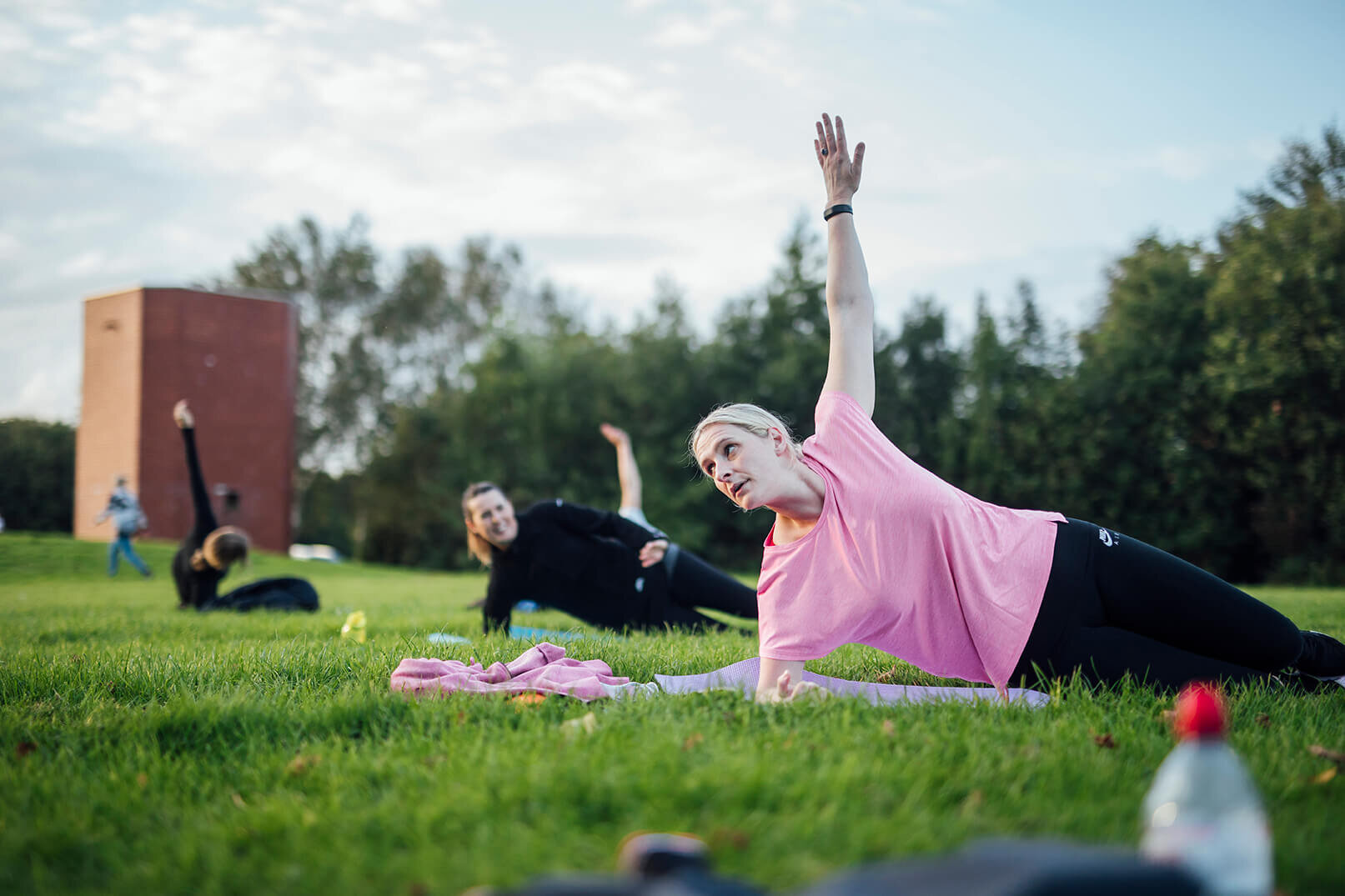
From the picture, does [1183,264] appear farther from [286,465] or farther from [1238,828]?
[286,465]

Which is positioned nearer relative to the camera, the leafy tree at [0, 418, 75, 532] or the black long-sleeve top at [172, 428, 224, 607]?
the black long-sleeve top at [172, 428, 224, 607]

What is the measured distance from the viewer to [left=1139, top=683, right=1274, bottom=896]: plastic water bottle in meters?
1.35

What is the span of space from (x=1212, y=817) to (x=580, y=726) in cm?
168

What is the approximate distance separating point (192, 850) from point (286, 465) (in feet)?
89.1

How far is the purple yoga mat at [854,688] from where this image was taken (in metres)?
3.04

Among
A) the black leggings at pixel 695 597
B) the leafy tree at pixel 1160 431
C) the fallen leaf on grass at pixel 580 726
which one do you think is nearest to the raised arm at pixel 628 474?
the black leggings at pixel 695 597

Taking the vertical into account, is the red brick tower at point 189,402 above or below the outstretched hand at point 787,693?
above

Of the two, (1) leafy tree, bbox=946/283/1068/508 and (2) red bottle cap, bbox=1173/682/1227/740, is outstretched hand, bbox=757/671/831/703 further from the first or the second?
(1) leafy tree, bbox=946/283/1068/508

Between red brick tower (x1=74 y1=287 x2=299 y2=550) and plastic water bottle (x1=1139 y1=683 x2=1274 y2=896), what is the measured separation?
27176 millimetres

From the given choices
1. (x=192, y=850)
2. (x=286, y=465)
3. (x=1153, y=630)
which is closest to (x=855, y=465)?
(x=1153, y=630)

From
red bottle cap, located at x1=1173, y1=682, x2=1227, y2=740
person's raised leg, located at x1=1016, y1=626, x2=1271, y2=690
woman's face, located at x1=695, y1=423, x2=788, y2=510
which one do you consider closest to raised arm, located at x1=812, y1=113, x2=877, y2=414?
woman's face, located at x1=695, y1=423, x2=788, y2=510

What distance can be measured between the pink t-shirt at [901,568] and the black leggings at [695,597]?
2.95 meters

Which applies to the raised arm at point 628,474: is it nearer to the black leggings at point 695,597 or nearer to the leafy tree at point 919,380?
the black leggings at point 695,597

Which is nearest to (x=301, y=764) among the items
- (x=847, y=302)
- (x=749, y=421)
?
(x=749, y=421)
